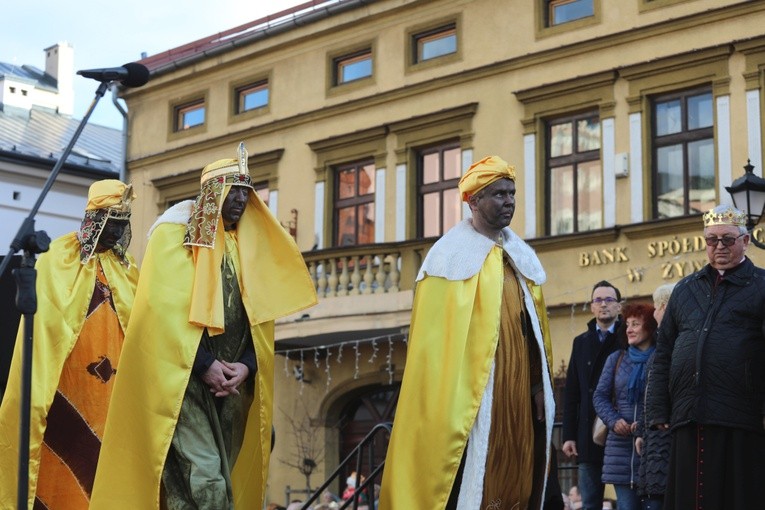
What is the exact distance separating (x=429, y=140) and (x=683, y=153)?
4792mm

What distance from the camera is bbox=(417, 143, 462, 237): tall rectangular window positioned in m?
22.6

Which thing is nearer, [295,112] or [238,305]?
[238,305]

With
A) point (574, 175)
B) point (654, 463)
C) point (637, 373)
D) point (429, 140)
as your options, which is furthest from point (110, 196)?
point (429, 140)

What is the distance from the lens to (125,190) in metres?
9.38

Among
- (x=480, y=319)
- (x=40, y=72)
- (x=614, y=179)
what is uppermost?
(x=40, y=72)

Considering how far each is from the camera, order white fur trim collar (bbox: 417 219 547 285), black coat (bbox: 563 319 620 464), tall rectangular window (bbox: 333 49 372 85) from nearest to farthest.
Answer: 1. white fur trim collar (bbox: 417 219 547 285)
2. black coat (bbox: 563 319 620 464)
3. tall rectangular window (bbox: 333 49 372 85)

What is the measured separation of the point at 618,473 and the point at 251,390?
2.48 meters

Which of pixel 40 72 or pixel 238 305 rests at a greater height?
pixel 40 72

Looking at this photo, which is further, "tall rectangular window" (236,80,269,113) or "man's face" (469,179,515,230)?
"tall rectangular window" (236,80,269,113)

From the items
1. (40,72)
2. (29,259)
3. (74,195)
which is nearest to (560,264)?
(29,259)

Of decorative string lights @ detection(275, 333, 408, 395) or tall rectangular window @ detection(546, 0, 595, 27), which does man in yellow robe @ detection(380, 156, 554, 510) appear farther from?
decorative string lights @ detection(275, 333, 408, 395)

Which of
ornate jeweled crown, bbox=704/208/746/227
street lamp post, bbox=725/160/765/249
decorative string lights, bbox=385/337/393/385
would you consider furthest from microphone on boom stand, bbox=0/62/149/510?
decorative string lights, bbox=385/337/393/385

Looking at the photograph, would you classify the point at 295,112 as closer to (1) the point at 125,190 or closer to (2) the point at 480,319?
(1) the point at 125,190

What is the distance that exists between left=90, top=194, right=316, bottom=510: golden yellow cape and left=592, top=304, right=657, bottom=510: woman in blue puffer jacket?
2118 mm
